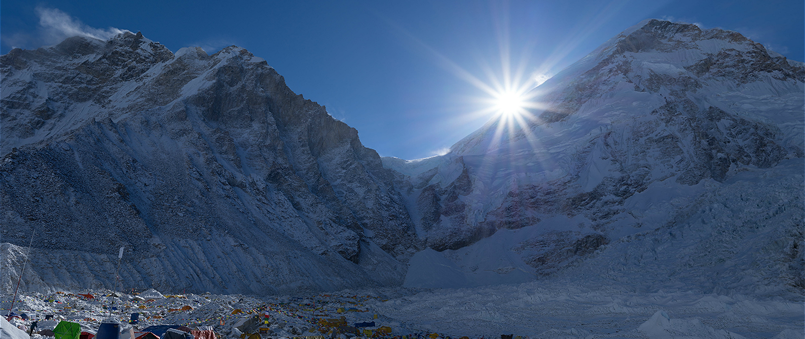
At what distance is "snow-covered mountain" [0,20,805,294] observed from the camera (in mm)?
35406

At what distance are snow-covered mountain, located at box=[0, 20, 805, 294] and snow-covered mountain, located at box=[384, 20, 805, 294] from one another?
0.30 meters

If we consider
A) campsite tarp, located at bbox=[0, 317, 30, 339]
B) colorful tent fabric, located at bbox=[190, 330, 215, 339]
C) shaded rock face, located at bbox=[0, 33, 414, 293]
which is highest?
shaded rock face, located at bbox=[0, 33, 414, 293]

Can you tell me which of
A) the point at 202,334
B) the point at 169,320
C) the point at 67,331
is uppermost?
the point at 169,320

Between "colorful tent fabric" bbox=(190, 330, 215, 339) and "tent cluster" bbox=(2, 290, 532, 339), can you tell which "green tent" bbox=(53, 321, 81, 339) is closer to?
"tent cluster" bbox=(2, 290, 532, 339)

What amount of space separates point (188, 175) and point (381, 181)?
129ft

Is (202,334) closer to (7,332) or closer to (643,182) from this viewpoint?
(7,332)

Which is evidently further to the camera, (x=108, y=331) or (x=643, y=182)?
(x=643, y=182)

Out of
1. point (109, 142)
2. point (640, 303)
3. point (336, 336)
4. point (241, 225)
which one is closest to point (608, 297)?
point (640, 303)

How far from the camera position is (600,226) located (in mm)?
58062

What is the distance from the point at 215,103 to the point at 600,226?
6285 centimetres

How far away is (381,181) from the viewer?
82500mm

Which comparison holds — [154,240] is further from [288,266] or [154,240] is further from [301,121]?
[301,121]

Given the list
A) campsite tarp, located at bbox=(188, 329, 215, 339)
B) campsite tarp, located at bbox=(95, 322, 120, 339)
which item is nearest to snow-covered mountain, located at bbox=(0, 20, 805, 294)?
campsite tarp, located at bbox=(188, 329, 215, 339)

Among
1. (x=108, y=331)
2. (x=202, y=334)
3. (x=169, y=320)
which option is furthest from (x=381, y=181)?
(x=108, y=331)
